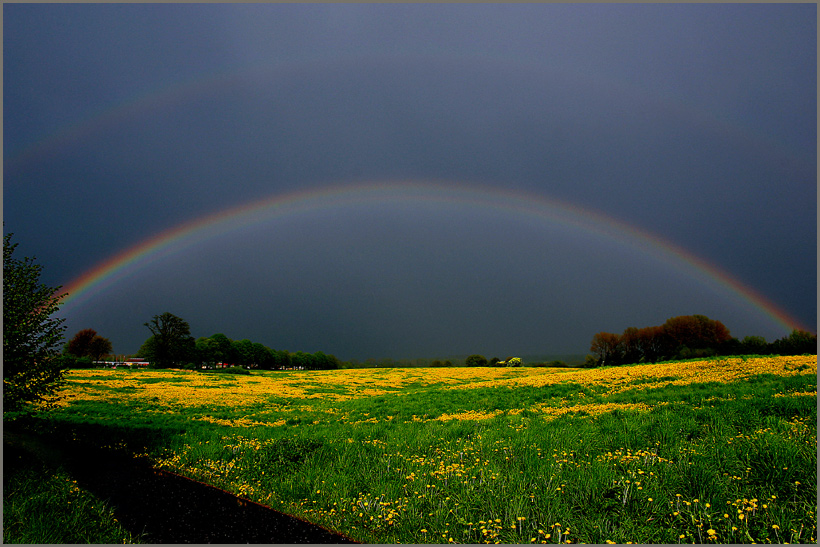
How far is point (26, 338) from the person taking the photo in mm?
12930

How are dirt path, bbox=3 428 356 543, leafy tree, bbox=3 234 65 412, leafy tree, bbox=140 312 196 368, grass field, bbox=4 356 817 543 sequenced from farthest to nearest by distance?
leafy tree, bbox=140 312 196 368, leafy tree, bbox=3 234 65 412, dirt path, bbox=3 428 356 543, grass field, bbox=4 356 817 543

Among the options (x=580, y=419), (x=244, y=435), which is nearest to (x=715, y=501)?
(x=580, y=419)

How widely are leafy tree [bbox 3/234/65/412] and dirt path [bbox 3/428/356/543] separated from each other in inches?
71.4

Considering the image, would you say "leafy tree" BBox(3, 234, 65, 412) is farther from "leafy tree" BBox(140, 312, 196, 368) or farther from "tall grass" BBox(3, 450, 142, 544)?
"leafy tree" BBox(140, 312, 196, 368)

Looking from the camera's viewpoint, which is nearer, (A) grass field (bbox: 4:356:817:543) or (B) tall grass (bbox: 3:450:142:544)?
(A) grass field (bbox: 4:356:817:543)

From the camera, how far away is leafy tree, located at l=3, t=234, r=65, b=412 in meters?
12.4

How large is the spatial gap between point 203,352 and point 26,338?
80360 millimetres

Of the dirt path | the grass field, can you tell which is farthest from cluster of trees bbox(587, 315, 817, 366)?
the dirt path

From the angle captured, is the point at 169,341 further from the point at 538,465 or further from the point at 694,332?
the point at 694,332

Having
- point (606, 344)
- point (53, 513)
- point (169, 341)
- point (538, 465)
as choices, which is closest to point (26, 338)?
point (53, 513)

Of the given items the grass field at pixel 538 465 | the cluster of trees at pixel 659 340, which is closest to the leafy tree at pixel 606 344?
the cluster of trees at pixel 659 340

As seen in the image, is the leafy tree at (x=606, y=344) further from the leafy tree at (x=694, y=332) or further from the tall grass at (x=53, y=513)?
the tall grass at (x=53, y=513)

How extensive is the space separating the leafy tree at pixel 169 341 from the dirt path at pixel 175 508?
70.5 meters

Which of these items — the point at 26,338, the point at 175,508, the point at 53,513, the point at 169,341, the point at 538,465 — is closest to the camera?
the point at 53,513
